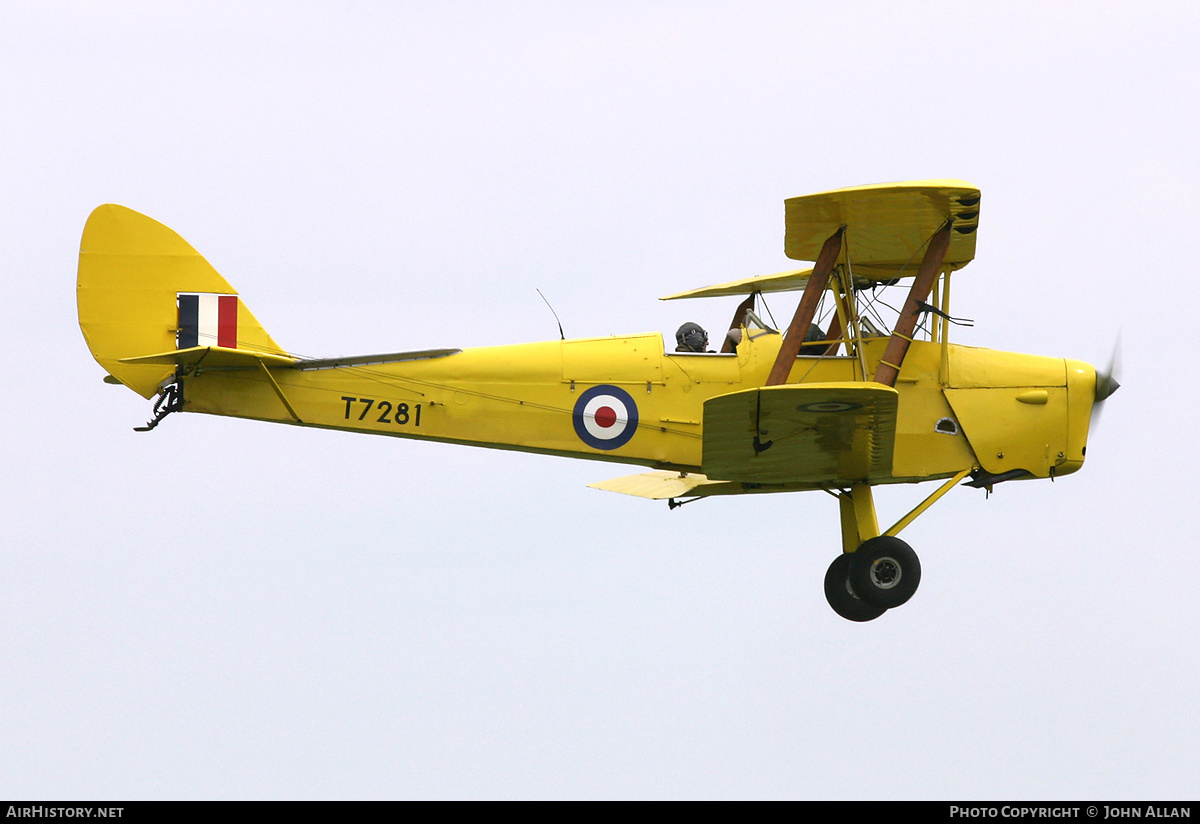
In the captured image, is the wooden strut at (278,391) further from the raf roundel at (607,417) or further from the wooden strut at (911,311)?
the wooden strut at (911,311)

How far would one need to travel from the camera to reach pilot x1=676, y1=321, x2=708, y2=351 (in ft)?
40.7

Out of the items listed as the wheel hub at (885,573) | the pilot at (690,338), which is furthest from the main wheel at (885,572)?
the pilot at (690,338)

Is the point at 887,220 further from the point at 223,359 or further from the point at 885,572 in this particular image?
the point at 223,359

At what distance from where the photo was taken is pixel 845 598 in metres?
12.6

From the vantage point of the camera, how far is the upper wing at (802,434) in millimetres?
10930

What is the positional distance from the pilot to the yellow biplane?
0.10 m

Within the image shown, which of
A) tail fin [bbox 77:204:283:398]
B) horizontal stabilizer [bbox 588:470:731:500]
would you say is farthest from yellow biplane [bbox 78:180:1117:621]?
horizontal stabilizer [bbox 588:470:731:500]

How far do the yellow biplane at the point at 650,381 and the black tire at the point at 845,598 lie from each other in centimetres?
2

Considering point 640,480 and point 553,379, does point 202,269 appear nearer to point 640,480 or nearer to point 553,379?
point 553,379

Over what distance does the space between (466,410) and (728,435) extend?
2.22m

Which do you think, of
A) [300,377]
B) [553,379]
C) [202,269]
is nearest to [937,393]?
[553,379]

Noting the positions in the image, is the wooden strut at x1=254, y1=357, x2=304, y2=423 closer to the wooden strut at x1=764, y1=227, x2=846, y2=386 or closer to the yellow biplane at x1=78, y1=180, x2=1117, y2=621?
the yellow biplane at x1=78, y1=180, x2=1117, y2=621

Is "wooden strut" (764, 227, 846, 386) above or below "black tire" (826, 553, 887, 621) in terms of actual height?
above

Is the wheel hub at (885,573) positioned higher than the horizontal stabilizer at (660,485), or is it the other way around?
the horizontal stabilizer at (660,485)
